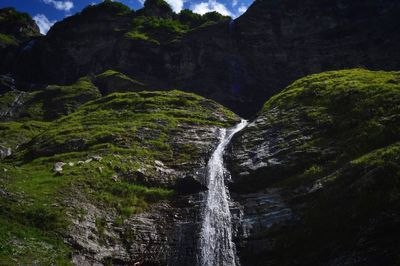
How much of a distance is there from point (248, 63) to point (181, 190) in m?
63.1

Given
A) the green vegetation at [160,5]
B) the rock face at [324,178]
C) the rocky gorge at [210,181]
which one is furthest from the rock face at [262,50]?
the rock face at [324,178]

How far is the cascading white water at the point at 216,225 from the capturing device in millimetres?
26938

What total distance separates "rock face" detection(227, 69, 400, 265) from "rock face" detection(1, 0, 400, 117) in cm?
4478

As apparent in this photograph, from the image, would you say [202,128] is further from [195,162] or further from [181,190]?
[181,190]

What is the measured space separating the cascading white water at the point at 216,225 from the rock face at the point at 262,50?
50575 mm

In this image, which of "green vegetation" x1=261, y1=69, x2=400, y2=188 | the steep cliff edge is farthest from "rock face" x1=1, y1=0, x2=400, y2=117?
"green vegetation" x1=261, y1=69, x2=400, y2=188

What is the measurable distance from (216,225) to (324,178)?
26.2 feet

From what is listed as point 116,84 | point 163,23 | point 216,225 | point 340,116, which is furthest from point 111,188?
point 163,23

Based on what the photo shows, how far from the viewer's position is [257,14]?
99.6 metres

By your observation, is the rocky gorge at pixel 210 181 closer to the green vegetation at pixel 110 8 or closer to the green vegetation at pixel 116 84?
the green vegetation at pixel 116 84

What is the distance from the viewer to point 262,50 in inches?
3718

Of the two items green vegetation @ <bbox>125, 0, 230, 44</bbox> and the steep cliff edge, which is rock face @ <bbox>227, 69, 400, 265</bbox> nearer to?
the steep cliff edge

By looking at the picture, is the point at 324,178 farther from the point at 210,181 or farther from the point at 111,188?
the point at 111,188

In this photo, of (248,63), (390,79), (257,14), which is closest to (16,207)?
(390,79)
